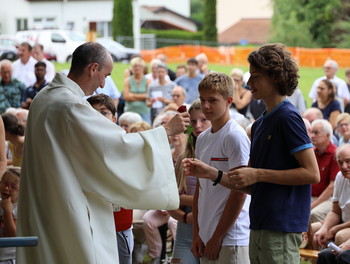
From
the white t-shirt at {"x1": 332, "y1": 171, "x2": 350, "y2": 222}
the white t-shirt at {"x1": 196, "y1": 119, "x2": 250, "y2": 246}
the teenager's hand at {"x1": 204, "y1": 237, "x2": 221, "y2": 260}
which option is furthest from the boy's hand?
the white t-shirt at {"x1": 332, "y1": 171, "x2": 350, "y2": 222}

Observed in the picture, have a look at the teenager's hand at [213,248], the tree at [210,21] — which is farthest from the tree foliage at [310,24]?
the teenager's hand at [213,248]

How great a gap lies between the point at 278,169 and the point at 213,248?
0.96 metres

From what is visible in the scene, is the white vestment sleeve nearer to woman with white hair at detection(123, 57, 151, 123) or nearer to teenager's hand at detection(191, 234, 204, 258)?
teenager's hand at detection(191, 234, 204, 258)

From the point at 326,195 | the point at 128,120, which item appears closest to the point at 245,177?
the point at 326,195

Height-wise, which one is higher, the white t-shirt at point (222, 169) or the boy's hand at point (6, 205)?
the white t-shirt at point (222, 169)

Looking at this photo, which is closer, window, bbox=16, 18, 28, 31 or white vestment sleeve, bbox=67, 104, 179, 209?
white vestment sleeve, bbox=67, 104, 179, 209

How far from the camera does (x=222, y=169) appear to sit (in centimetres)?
477

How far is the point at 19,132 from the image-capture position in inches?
352

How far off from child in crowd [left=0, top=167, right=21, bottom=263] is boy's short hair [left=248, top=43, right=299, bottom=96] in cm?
294

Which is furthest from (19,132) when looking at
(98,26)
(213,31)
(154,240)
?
(98,26)

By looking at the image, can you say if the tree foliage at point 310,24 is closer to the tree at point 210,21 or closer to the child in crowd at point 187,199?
the tree at point 210,21

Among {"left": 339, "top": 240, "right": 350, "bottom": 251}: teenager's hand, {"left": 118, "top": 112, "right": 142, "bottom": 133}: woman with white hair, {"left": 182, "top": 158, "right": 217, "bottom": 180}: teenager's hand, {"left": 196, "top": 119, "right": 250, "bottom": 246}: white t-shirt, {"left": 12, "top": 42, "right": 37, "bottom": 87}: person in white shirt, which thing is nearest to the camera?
{"left": 182, "top": 158, "right": 217, "bottom": 180}: teenager's hand

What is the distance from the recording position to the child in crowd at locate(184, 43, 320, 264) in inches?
159

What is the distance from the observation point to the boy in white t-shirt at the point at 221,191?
4719mm
